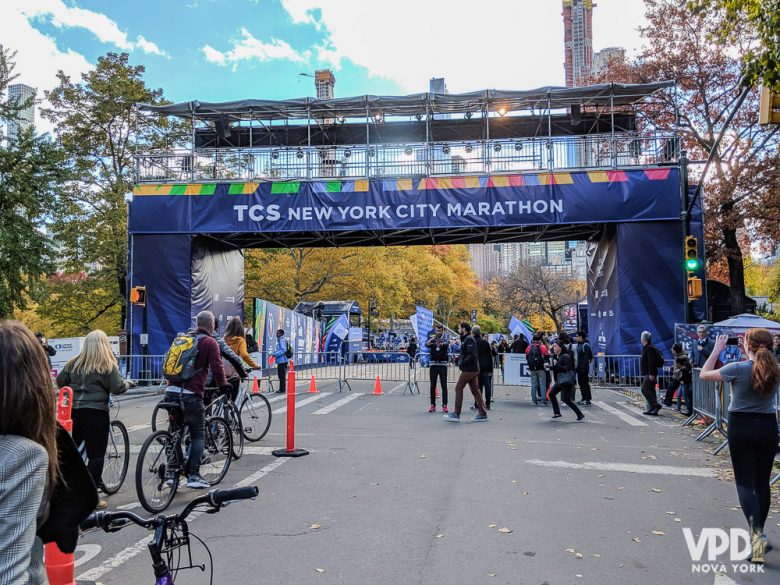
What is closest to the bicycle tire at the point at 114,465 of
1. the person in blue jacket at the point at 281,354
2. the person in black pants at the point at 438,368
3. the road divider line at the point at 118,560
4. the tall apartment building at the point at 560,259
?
the road divider line at the point at 118,560

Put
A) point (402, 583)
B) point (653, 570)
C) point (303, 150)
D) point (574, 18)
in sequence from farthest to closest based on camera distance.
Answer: point (574, 18)
point (303, 150)
point (653, 570)
point (402, 583)

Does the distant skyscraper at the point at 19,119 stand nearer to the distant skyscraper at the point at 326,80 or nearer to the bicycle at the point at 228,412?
the bicycle at the point at 228,412

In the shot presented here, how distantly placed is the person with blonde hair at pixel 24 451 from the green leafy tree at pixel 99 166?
28.6 meters

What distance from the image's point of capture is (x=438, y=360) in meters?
13.6

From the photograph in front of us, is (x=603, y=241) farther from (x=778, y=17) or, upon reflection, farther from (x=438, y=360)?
(x=778, y=17)

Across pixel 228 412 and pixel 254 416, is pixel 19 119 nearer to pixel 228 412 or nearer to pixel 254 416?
pixel 254 416

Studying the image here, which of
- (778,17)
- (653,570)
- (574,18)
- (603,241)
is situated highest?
(574,18)

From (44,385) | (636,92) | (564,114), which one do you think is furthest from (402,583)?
(564,114)

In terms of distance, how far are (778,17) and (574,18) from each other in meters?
178

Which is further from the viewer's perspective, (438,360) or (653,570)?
(438,360)

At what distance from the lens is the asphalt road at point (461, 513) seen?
4629 millimetres

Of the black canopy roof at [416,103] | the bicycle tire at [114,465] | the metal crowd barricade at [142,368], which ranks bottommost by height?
the bicycle tire at [114,465]

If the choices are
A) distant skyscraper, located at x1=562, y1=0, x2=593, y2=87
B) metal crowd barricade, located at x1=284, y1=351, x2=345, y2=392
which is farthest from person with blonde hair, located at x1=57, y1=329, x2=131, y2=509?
distant skyscraper, located at x1=562, y1=0, x2=593, y2=87

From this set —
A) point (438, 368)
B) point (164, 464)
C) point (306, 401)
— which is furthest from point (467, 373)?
point (164, 464)
